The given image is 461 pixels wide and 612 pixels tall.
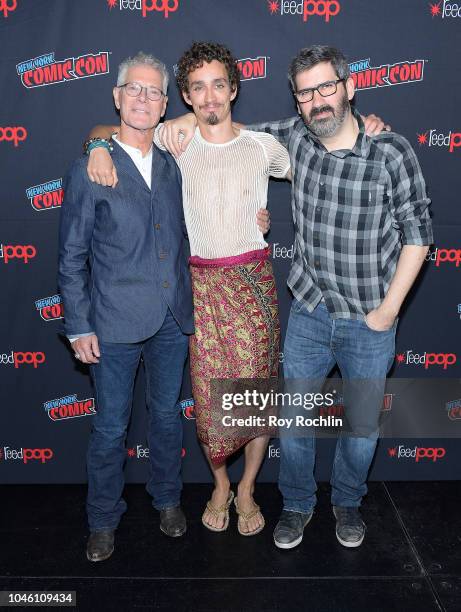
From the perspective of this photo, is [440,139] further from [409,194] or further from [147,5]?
[147,5]

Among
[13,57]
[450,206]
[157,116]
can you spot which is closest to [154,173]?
[157,116]

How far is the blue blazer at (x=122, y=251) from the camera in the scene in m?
2.25

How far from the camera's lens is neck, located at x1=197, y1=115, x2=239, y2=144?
2361mm

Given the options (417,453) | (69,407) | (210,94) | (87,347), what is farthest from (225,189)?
(417,453)

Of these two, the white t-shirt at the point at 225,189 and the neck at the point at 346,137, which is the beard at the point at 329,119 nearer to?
the neck at the point at 346,137

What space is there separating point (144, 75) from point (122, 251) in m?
0.64

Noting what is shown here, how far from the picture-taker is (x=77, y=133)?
275 cm

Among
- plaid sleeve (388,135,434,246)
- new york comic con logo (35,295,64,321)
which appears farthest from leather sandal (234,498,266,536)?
plaid sleeve (388,135,434,246)

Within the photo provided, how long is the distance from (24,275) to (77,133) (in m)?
0.69

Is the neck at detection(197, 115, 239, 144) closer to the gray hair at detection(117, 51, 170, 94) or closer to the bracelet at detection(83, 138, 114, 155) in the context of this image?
the gray hair at detection(117, 51, 170, 94)

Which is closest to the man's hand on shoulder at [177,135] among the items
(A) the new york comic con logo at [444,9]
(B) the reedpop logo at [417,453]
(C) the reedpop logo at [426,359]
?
(A) the new york comic con logo at [444,9]

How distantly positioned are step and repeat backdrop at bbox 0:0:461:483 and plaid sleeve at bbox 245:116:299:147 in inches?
8.5

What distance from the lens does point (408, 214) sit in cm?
222

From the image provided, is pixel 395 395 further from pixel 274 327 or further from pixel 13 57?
pixel 13 57
